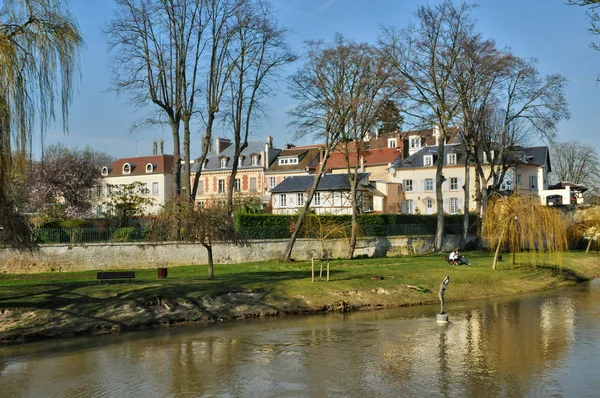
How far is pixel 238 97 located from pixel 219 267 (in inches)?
475

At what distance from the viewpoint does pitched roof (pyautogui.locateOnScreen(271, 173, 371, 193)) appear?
59594mm

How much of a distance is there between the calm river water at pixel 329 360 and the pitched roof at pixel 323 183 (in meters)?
35.5

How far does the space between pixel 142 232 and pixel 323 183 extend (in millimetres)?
27098

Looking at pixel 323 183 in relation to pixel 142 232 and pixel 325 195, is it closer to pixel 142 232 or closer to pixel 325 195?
pixel 325 195

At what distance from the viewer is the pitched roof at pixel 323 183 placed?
5959 centimetres

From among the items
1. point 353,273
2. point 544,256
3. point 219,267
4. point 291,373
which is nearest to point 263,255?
point 219,267

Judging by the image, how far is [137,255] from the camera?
35.8 meters

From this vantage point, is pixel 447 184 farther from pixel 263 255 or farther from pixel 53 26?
pixel 53 26

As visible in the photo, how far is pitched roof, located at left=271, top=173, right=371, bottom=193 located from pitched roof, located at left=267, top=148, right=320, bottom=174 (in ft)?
33.2

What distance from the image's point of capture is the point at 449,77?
42375mm

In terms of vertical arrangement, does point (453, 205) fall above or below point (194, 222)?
above

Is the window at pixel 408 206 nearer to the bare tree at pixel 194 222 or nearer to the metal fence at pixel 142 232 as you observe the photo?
the metal fence at pixel 142 232

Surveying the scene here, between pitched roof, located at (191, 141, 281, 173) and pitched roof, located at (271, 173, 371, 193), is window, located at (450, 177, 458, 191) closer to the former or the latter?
pitched roof, located at (271, 173, 371, 193)

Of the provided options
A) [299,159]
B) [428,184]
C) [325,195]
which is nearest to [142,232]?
[325,195]
